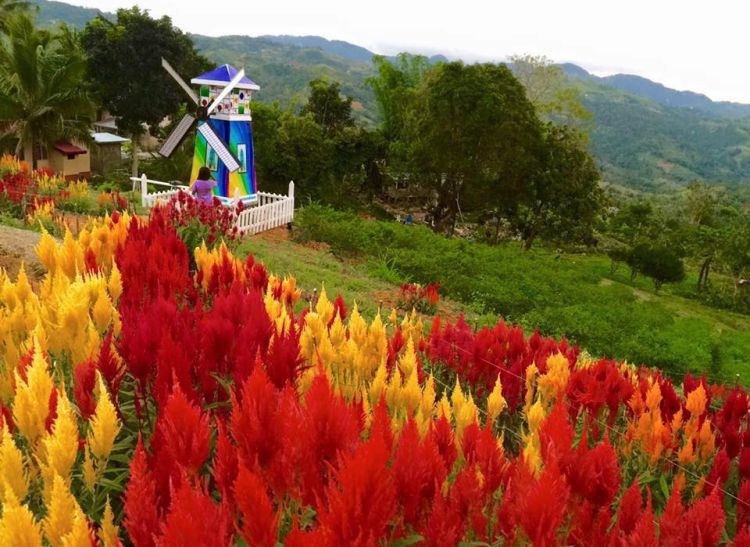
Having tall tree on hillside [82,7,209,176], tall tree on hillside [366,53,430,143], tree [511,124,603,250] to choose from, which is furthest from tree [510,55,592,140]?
tall tree on hillside [82,7,209,176]

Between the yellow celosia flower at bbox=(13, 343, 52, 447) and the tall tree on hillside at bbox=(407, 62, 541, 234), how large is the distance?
21802 mm

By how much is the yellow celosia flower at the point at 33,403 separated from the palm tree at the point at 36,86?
22.7 metres

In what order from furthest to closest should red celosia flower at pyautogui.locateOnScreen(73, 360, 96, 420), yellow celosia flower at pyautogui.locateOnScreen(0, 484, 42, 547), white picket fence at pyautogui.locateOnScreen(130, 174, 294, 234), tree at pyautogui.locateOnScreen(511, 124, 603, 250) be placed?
tree at pyautogui.locateOnScreen(511, 124, 603, 250), white picket fence at pyautogui.locateOnScreen(130, 174, 294, 234), red celosia flower at pyautogui.locateOnScreen(73, 360, 96, 420), yellow celosia flower at pyautogui.locateOnScreen(0, 484, 42, 547)

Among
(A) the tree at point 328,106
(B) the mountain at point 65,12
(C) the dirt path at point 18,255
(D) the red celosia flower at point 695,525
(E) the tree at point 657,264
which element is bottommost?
(E) the tree at point 657,264

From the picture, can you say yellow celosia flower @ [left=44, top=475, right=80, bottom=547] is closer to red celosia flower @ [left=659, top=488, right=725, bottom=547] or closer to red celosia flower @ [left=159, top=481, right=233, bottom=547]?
red celosia flower @ [left=159, top=481, right=233, bottom=547]

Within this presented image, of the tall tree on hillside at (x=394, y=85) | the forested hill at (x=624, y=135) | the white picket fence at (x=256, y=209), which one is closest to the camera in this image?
the white picket fence at (x=256, y=209)

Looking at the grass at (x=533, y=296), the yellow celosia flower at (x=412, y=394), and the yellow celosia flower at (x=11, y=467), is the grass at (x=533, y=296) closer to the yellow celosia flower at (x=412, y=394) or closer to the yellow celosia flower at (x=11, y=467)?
the yellow celosia flower at (x=412, y=394)

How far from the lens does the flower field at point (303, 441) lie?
1.10 metres

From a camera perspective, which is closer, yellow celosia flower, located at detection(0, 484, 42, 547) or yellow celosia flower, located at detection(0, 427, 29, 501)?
yellow celosia flower, located at detection(0, 484, 42, 547)

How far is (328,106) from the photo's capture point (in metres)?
36.2

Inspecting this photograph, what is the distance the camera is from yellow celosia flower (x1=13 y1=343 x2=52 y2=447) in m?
1.45

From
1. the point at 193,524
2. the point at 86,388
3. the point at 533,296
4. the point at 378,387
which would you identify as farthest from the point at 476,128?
the point at 193,524

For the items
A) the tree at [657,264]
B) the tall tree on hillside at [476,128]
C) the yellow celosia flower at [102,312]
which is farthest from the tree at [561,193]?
the yellow celosia flower at [102,312]

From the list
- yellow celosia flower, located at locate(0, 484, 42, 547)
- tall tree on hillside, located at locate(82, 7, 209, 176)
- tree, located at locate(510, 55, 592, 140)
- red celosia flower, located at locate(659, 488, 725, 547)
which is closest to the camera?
yellow celosia flower, located at locate(0, 484, 42, 547)
